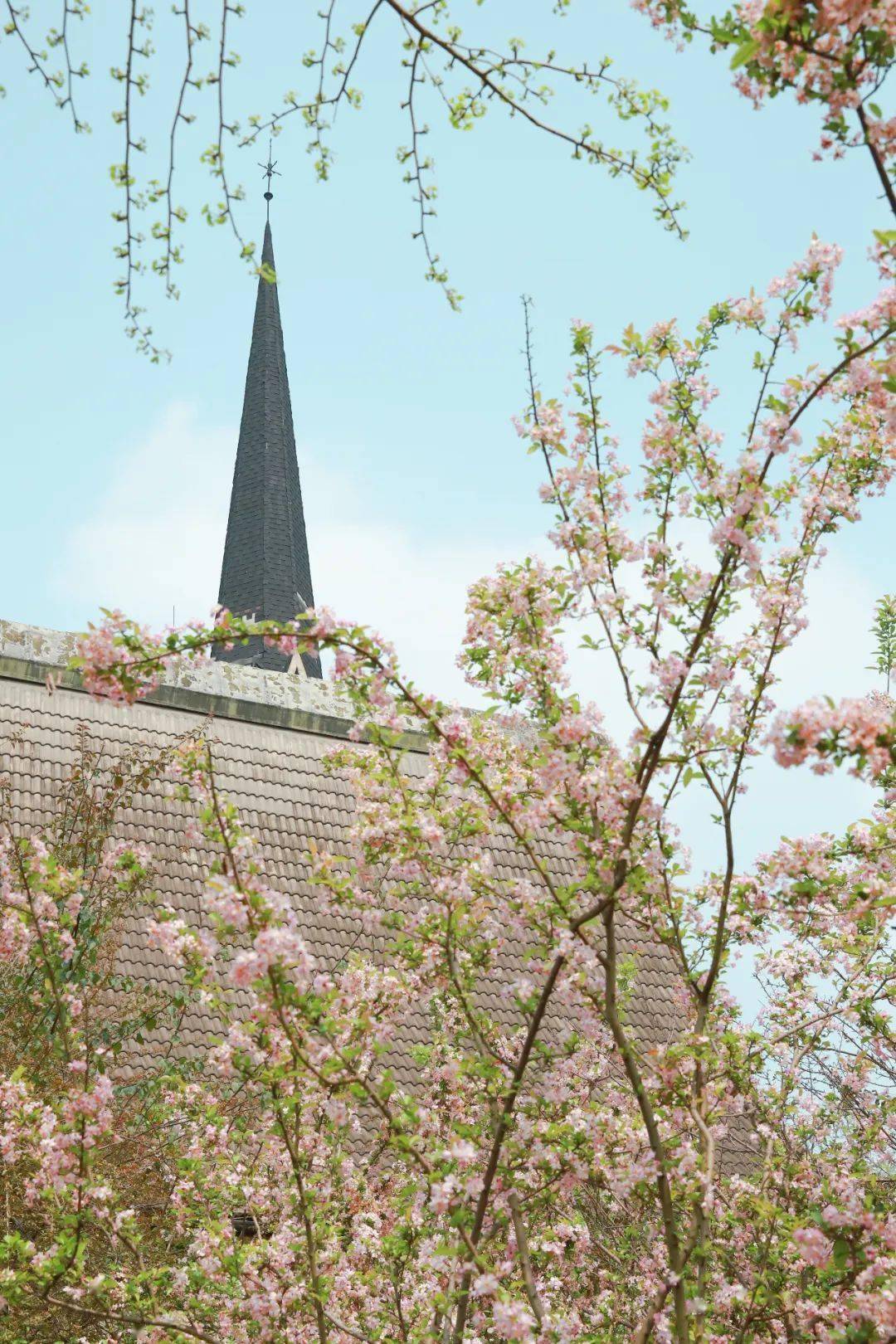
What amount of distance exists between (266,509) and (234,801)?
11674 millimetres

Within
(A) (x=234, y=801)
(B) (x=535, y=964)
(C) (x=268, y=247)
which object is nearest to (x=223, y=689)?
(A) (x=234, y=801)

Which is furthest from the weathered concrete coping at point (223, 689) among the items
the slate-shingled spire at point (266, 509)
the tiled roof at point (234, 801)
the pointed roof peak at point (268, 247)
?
the pointed roof peak at point (268, 247)

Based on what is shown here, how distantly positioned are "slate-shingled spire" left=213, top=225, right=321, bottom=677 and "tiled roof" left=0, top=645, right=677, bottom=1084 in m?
7.92

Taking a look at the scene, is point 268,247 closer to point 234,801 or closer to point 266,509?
point 266,509

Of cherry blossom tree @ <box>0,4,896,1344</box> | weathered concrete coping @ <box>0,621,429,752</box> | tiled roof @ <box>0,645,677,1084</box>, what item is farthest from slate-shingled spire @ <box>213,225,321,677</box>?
cherry blossom tree @ <box>0,4,896,1344</box>

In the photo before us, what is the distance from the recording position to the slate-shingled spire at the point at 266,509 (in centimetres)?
2094

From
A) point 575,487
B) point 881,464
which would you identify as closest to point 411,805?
point 575,487

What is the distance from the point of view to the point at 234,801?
11047mm

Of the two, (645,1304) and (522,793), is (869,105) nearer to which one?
(522,793)

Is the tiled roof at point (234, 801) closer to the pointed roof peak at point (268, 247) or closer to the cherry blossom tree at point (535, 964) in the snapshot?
the cherry blossom tree at point (535, 964)

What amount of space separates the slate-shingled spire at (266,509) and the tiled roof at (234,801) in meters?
7.92

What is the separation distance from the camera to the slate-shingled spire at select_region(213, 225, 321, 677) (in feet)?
68.7

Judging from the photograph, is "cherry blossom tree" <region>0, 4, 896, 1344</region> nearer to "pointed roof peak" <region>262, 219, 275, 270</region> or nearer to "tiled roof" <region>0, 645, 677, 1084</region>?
"tiled roof" <region>0, 645, 677, 1084</region>

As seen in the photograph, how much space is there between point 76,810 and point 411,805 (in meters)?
3.80
